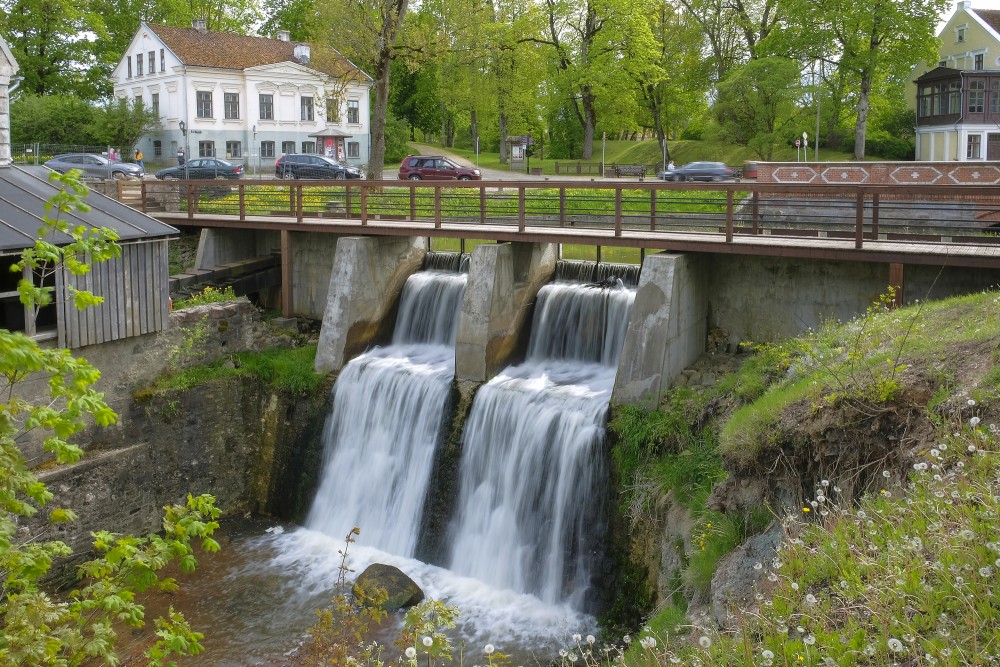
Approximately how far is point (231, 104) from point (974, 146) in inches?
1660

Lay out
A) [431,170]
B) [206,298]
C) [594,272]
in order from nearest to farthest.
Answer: [594,272] → [206,298] → [431,170]

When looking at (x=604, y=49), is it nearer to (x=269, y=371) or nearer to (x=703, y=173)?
(x=703, y=173)

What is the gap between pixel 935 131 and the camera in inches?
2035

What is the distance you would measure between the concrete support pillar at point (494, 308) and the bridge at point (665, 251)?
0.03 m

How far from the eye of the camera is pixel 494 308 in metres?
17.1

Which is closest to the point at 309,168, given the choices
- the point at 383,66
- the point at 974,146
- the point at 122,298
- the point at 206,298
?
the point at 383,66

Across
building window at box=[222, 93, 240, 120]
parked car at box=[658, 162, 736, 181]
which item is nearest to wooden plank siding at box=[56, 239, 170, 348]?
parked car at box=[658, 162, 736, 181]

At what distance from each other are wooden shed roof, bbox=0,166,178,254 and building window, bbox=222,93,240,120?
37933mm

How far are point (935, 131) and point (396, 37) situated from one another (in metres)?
34.3

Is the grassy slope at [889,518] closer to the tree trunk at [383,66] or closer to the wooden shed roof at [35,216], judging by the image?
the wooden shed roof at [35,216]

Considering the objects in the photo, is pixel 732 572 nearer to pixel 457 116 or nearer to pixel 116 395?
pixel 116 395

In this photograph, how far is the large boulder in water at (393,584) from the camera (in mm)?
13836

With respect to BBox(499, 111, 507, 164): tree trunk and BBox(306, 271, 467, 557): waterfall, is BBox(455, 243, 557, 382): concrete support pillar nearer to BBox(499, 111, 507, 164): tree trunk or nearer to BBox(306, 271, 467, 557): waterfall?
BBox(306, 271, 467, 557): waterfall

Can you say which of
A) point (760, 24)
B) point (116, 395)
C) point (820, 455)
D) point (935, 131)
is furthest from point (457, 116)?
point (820, 455)
